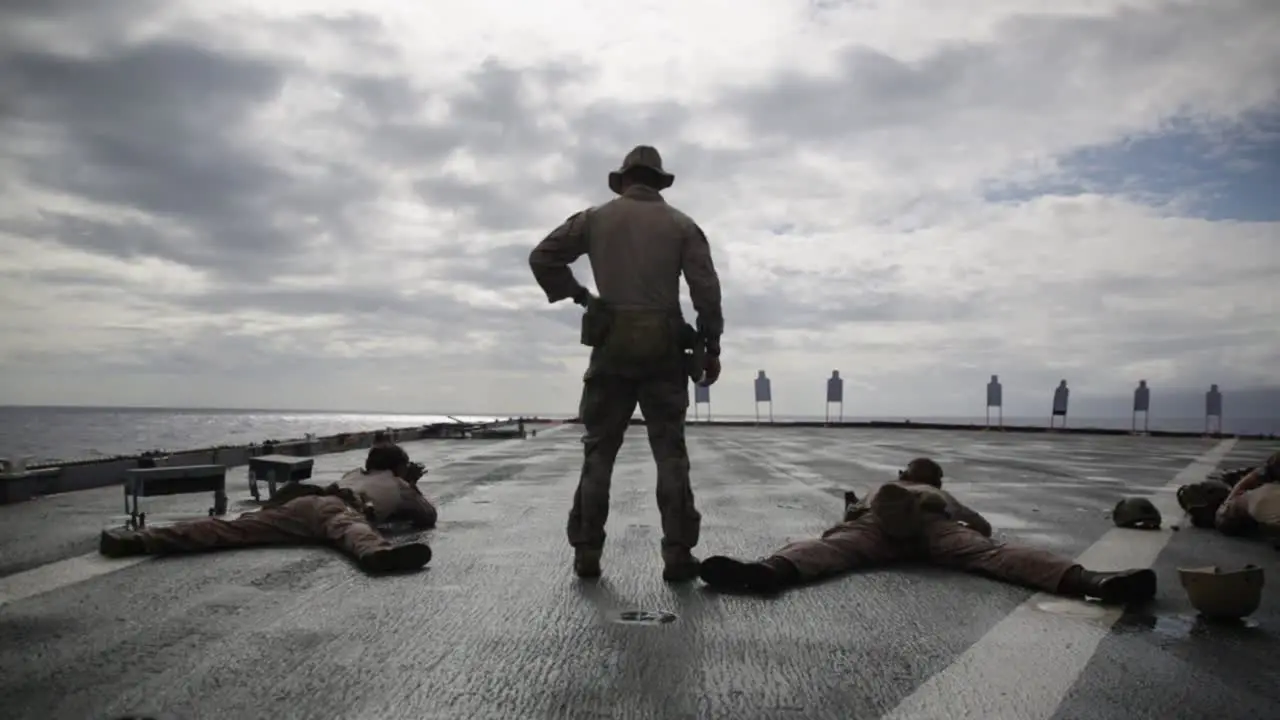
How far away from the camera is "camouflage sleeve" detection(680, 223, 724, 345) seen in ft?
18.6

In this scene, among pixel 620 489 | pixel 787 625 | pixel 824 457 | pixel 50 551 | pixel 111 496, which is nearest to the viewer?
pixel 787 625

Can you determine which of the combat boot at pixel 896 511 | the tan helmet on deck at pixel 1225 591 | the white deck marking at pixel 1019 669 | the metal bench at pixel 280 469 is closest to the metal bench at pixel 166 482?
the metal bench at pixel 280 469

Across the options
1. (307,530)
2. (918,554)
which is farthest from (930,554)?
(307,530)

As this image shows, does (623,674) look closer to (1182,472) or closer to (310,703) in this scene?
(310,703)

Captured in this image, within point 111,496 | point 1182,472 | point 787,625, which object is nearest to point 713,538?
point 787,625

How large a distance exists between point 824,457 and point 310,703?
18.3m

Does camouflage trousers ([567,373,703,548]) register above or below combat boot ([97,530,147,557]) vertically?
above

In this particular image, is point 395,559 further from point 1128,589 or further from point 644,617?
point 1128,589

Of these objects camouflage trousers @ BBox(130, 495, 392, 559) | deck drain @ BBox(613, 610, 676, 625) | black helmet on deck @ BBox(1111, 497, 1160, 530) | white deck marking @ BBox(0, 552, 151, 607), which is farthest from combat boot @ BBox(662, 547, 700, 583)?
black helmet on deck @ BBox(1111, 497, 1160, 530)

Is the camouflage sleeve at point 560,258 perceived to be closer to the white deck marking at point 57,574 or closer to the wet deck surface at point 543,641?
the wet deck surface at point 543,641

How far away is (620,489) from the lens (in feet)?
38.8

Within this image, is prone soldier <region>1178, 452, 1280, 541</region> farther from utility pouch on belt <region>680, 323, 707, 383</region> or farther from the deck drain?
the deck drain

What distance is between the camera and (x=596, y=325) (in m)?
5.53

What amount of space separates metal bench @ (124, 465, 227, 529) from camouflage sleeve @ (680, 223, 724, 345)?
178 inches
